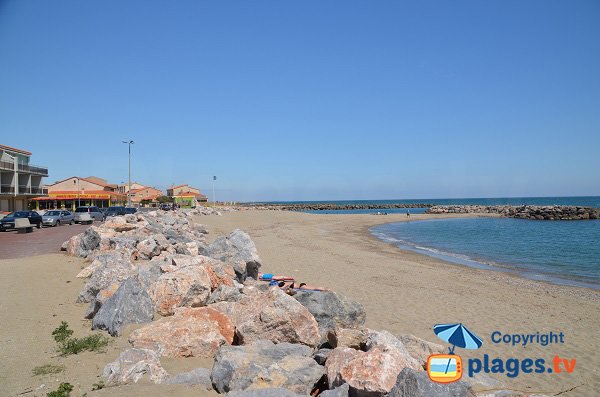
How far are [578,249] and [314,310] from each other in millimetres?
25668

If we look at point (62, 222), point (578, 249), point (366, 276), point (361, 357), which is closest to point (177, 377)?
point (361, 357)

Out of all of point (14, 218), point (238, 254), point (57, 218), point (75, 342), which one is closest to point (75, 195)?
point (57, 218)

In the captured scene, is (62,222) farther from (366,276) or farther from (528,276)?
(528,276)

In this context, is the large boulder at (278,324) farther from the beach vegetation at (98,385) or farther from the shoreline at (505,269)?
the shoreline at (505,269)

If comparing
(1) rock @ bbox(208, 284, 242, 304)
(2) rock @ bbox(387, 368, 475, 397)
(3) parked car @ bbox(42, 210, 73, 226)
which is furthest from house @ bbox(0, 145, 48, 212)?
(2) rock @ bbox(387, 368, 475, 397)

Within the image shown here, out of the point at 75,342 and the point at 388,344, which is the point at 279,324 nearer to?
the point at 388,344

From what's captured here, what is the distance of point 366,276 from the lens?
15.4 metres

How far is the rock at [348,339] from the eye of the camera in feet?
19.0

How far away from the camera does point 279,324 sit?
235 inches

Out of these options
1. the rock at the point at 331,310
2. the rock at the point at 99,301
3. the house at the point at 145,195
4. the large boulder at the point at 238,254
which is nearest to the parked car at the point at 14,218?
the large boulder at the point at 238,254

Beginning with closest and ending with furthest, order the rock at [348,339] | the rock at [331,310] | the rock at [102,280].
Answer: the rock at [348,339]
the rock at [331,310]
the rock at [102,280]
